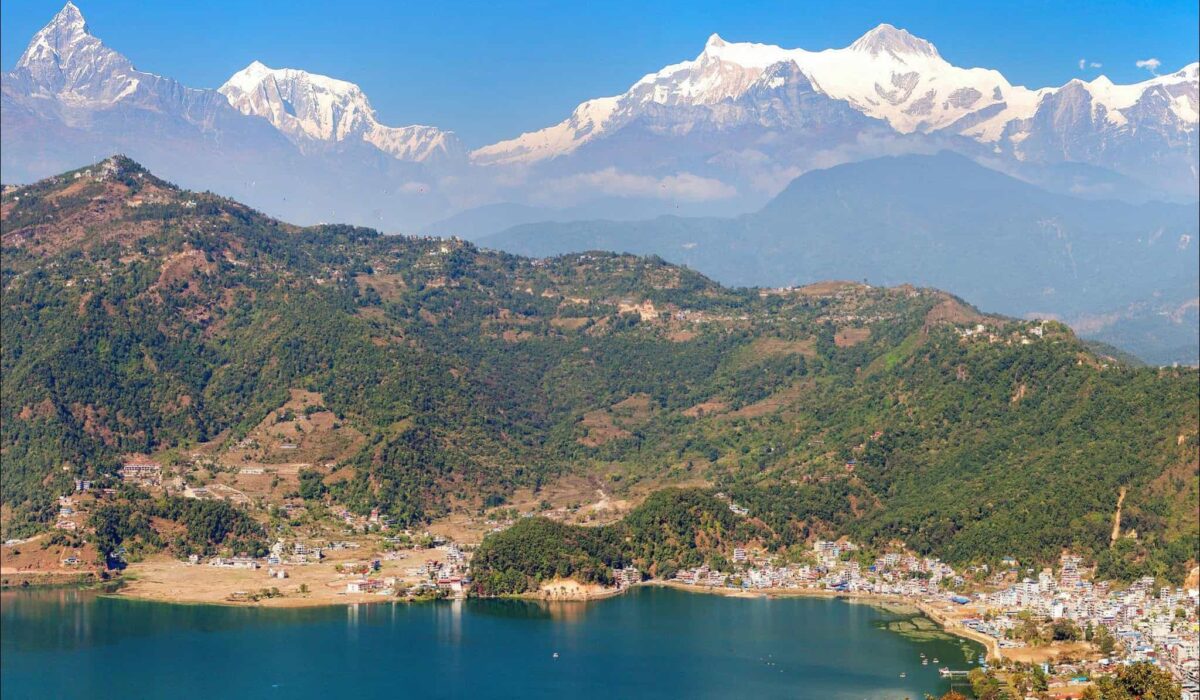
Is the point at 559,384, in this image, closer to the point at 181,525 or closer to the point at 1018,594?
the point at 181,525

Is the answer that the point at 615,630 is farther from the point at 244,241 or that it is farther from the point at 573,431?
the point at 244,241

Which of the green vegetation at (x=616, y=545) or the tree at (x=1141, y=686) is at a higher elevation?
the green vegetation at (x=616, y=545)

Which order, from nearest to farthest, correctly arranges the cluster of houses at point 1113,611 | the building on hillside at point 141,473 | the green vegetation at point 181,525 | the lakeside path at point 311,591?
the cluster of houses at point 1113,611
the lakeside path at point 311,591
the green vegetation at point 181,525
the building on hillside at point 141,473

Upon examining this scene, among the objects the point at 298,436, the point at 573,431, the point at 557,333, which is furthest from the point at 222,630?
the point at 557,333

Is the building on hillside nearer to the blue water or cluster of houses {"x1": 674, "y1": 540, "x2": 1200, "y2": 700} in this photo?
the blue water

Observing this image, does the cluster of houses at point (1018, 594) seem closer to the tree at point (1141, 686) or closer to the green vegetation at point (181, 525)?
the tree at point (1141, 686)

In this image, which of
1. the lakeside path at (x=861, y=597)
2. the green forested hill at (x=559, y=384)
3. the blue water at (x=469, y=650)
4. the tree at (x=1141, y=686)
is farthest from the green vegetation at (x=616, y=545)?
the tree at (x=1141, y=686)

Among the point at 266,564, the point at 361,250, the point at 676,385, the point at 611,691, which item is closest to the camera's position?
the point at 611,691
